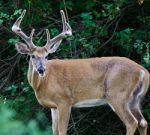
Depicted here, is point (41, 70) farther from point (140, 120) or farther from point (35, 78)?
point (140, 120)

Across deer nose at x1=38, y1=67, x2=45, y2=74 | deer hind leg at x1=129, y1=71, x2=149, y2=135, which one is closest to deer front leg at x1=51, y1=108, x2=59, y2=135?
deer nose at x1=38, y1=67, x2=45, y2=74

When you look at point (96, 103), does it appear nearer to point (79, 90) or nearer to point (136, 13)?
point (79, 90)

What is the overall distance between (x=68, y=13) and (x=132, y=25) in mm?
1206

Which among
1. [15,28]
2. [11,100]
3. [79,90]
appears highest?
[15,28]

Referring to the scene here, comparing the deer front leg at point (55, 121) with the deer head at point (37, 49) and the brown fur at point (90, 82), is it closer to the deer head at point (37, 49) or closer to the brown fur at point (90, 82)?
the brown fur at point (90, 82)

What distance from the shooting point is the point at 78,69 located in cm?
702

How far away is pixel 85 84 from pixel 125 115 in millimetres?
737

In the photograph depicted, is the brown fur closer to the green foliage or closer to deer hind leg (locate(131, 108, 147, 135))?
deer hind leg (locate(131, 108, 147, 135))

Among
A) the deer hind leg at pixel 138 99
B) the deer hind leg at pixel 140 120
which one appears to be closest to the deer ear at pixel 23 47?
the deer hind leg at pixel 138 99

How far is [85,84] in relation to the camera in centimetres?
698

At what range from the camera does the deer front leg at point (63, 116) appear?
674 centimetres

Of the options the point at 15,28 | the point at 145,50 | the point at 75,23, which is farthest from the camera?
the point at 75,23

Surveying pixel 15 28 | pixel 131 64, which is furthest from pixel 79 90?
pixel 15 28

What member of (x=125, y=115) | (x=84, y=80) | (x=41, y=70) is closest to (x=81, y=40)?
(x=84, y=80)
